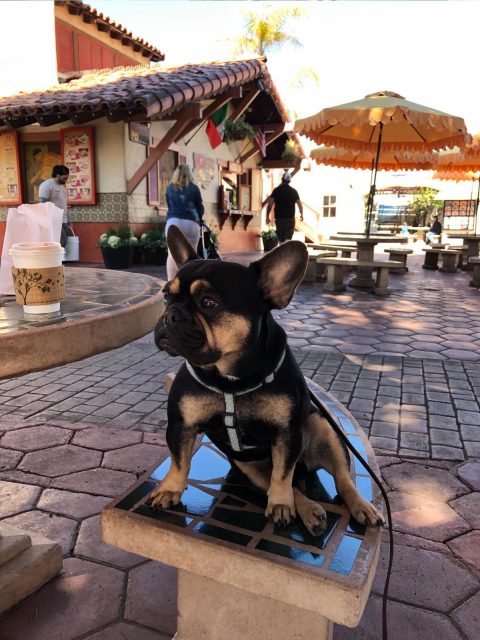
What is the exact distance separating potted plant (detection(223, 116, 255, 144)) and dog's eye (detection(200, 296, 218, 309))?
47.7ft

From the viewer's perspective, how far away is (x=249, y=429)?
1.35 m

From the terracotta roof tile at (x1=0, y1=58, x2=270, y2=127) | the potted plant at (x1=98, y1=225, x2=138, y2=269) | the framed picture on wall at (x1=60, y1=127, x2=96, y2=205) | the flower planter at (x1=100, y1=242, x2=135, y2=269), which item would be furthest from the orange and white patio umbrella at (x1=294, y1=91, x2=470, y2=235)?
the framed picture on wall at (x1=60, y1=127, x2=96, y2=205)

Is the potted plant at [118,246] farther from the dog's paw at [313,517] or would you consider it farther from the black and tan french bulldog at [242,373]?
the dog's paw at [313,517]

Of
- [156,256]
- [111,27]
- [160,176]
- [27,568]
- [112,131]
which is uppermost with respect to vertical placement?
[111,27]

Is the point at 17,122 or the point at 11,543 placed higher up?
the point at 17,122

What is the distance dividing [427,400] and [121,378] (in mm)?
2655

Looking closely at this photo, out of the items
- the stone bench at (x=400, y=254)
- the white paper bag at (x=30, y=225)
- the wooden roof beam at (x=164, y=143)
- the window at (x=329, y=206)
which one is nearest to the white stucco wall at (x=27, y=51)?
the wooden roof beam at (x=164, y=143)

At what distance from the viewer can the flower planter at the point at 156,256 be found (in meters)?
11.2

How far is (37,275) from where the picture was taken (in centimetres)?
158

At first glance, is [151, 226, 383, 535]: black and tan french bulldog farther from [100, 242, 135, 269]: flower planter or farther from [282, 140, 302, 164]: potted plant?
[282, 140, 302, 164]: potted plant

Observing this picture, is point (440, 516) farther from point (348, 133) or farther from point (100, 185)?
point (100, 185)

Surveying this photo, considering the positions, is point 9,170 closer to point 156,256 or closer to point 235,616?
point 156,256

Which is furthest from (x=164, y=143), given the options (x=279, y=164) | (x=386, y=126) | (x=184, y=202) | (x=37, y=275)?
(x=37, y=275)

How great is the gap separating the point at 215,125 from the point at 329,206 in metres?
16.4
